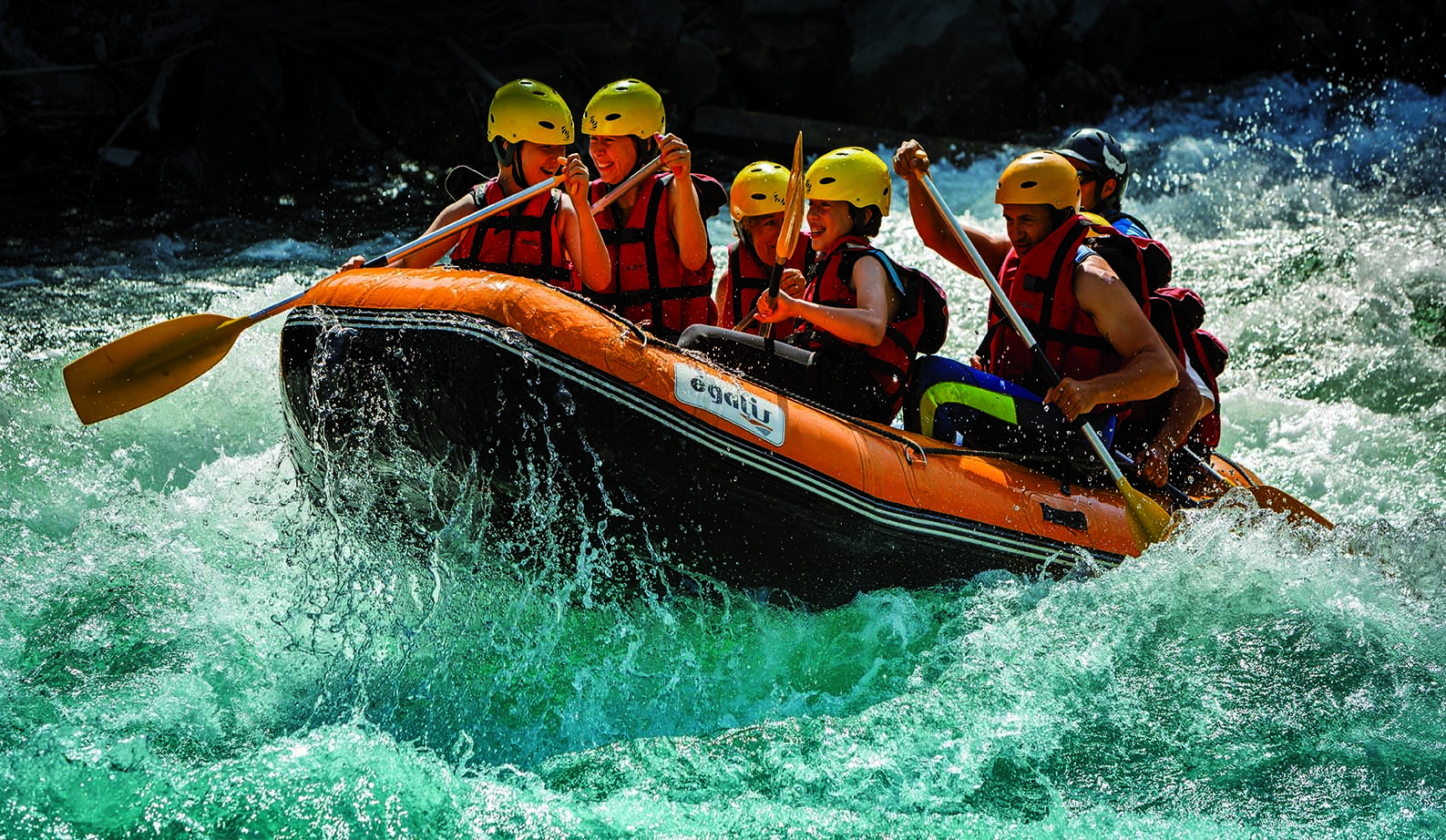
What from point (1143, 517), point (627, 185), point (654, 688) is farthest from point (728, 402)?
point (1143, 517)

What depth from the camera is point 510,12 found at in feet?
38.6

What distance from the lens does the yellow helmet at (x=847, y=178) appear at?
4.32 meters

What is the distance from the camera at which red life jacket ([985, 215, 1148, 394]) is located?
14.6 ft

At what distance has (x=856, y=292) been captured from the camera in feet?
13.8

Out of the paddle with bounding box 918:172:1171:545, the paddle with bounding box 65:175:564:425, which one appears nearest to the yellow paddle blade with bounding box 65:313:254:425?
the paddle with bounding box 65:175:564:425

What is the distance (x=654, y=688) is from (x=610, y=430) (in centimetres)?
90

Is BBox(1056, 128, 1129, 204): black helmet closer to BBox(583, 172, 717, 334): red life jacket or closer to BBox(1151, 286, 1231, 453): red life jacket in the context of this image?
BBox(1151, 286, 1231, 453): red life jacket

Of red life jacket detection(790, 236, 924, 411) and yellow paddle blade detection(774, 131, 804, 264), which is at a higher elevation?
yellow paddle blade detection(774, 131, 804, 264)

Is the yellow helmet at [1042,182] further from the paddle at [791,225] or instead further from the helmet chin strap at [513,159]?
the helmet chin strap at [513,159]

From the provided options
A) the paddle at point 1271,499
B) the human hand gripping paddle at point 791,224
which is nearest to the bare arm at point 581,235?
the human hand gripping paddle at point 791,224

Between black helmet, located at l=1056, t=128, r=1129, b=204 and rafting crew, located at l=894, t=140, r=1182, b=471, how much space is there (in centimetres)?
44

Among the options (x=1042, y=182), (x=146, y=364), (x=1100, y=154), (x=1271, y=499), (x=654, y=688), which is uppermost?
(x=1100, y=154)

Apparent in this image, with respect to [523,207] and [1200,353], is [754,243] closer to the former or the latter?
[523,207]

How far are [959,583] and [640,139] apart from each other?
200 cm
